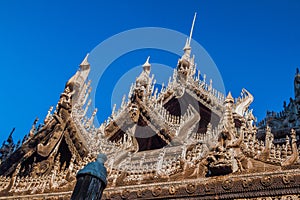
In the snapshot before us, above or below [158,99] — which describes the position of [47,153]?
below

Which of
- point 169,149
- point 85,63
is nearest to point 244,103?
point 169,149

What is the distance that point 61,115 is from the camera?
46.5 feet

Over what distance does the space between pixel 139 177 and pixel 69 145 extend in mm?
5801

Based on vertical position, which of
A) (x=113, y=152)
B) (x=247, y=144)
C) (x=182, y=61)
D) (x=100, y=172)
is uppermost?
(x=182, y=61)

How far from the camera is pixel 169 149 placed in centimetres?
1135

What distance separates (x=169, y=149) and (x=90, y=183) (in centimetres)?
614

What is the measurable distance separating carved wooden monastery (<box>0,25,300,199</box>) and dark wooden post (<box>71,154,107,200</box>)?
2.51 m

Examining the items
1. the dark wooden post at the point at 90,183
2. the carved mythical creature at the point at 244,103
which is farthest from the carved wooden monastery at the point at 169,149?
the dark wooden post at the point at 90,183

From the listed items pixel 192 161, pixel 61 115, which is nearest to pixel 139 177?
pixel 192 161

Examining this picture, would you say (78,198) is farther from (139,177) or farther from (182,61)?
(182,61)

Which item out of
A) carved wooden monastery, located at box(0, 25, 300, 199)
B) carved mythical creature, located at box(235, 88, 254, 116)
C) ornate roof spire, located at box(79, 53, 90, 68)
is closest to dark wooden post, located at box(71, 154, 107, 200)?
carved wooden monastery, located at box(0, 25, 300, 199)

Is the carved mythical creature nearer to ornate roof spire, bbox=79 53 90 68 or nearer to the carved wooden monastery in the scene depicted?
the carved wooden monastery

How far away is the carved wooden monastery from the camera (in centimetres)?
717

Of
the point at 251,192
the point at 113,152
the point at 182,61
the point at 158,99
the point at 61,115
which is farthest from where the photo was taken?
the point at 182,61
